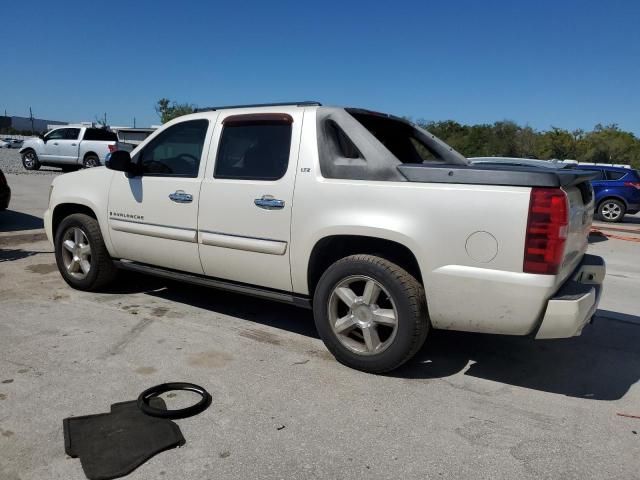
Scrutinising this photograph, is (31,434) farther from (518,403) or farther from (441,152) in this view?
(441,152)

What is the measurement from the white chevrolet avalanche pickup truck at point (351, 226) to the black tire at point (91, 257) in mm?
18

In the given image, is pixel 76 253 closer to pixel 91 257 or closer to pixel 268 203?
pixel 91 257

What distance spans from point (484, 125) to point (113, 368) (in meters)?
53.7

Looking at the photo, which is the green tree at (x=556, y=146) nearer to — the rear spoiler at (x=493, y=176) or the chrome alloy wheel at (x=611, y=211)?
the chrome alloy wheel at (x=611, y=211)

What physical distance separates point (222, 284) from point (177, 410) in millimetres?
1502

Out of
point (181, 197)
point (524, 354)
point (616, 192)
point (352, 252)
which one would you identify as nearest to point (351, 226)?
point (352, 252)

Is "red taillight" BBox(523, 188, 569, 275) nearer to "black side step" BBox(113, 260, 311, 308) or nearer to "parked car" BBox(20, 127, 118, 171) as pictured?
"black side step" BBox(113, 260, 311, 308)

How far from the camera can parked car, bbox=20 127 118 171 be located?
66.0 feet

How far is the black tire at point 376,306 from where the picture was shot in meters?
3.48

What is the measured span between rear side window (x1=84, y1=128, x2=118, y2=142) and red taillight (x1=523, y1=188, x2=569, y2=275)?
19.8 metres

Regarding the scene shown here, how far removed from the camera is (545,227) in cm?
306

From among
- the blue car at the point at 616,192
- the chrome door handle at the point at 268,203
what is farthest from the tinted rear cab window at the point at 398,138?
the blue car at the point at 616,192

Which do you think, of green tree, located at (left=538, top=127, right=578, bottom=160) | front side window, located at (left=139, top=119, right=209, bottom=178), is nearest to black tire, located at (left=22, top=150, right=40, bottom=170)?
front side window, located at (left=139, top=119, right=209, bottom=178)

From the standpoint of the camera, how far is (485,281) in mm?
3213
